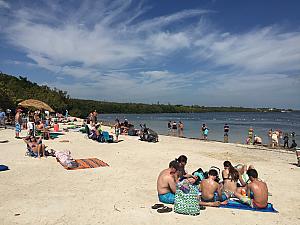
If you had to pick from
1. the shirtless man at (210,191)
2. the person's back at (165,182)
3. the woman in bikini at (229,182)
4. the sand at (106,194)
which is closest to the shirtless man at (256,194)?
the sand at (106,194)

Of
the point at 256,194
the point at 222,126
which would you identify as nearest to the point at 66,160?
the point at 256,194

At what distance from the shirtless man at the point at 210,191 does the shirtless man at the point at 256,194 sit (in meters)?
0.53

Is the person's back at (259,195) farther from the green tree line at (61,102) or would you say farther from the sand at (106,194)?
the green tree line at (61,102)

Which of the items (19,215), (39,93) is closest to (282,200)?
(19,215)

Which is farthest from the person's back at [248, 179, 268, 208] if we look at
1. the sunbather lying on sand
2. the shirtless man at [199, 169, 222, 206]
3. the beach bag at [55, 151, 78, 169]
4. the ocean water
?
the ocean water

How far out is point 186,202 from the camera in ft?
17.3

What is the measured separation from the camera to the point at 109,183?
7305 millimetres

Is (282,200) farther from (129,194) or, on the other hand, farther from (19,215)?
(19,215)

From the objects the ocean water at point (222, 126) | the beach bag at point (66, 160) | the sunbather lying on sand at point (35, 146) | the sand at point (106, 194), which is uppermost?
the sunbather lying on sand at point (35, 146)

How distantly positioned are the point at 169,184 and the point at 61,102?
4876 cm

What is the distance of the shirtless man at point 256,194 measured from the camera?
5.55 m

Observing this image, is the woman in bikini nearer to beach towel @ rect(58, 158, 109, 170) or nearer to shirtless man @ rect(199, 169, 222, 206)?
shirtless man @ rect(199, 169, 222, 206)

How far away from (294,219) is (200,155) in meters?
7.22

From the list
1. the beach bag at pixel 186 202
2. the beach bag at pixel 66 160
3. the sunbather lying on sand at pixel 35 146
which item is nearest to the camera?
the beach bag at pixel 186 202
